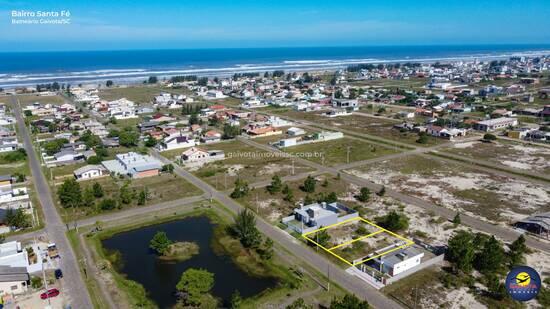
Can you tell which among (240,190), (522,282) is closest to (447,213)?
(522,282)

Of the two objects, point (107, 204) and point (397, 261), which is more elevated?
point (107, 204)

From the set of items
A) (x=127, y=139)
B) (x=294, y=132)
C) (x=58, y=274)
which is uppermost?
(x=127, y=139)

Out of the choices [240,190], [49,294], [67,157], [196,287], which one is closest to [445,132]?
[240,190]

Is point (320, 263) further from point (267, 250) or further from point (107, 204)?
point (107, 204)

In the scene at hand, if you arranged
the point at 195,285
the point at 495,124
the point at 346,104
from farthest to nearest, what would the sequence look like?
the point at 346,104, the point at 495,124, the point at 195,285

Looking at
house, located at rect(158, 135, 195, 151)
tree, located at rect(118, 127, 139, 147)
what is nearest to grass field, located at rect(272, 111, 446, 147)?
house, located at rect(158, 135, 195, 151)

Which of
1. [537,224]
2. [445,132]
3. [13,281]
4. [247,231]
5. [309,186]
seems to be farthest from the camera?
[445,132]

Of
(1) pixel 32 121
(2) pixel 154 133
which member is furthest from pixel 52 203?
(1) pixel 32 121

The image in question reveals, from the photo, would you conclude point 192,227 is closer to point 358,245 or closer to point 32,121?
point 358,245

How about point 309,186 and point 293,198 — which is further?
point 309,186
